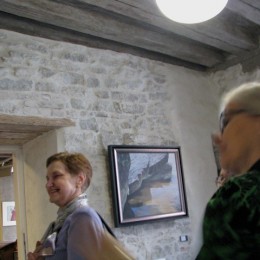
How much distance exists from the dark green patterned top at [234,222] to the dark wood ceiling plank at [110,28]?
1865 mm

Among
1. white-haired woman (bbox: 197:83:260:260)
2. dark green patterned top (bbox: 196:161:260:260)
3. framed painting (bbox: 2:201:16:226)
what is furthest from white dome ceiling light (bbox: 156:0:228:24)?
framed painting (bbox: 2:201:16:226)

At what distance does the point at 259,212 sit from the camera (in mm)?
684

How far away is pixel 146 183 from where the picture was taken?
277 cm

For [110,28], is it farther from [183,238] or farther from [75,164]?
[183,238]

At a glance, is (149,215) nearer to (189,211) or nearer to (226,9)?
(189,211)

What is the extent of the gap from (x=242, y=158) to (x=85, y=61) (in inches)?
82.0

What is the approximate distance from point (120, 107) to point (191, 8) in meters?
1.11

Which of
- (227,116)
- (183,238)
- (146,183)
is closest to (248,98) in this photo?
(227,116)

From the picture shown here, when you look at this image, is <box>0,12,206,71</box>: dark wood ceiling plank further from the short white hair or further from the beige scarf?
the short white hair

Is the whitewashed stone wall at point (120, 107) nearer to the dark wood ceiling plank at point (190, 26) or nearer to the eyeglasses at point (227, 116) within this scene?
the dark wood ceiling plank at point (190, 26)

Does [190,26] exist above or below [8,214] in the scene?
above

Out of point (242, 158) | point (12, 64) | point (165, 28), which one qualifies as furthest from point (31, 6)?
point (242, 158)

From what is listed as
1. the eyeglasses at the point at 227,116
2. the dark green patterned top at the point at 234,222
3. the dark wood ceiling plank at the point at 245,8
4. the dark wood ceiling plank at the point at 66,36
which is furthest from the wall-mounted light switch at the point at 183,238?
the dark green patterned top at the point at 234,222

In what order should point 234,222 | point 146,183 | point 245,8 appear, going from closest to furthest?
point 234,222 → point 245,8 → point 146,183
